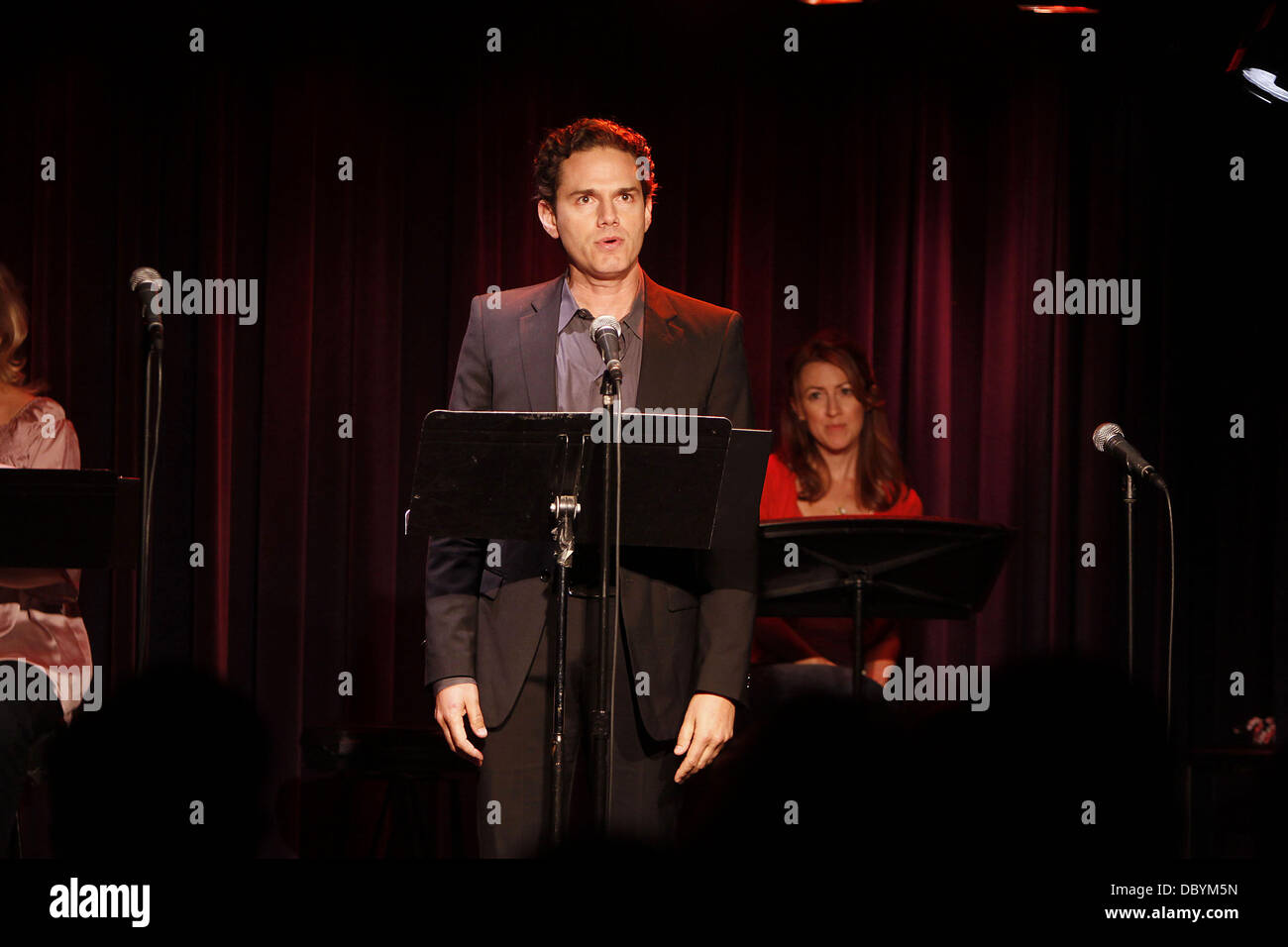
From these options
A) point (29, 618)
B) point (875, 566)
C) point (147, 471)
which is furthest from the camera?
point (29, 618)

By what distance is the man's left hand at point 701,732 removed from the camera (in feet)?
8.38

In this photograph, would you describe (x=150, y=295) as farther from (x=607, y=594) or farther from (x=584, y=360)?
(x=607, y=594)

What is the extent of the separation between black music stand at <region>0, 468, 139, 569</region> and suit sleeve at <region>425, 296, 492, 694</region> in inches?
27.6

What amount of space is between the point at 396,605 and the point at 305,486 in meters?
0.55

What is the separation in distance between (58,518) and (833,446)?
2.34 m

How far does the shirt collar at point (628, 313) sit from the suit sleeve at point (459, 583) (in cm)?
18

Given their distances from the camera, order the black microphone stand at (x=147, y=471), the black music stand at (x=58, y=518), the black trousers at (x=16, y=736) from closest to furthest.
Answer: the black microphone stand at (x=147, y=471) < the black music stand at (x=58, y=518) < the black trousers at (x=16, y=736)

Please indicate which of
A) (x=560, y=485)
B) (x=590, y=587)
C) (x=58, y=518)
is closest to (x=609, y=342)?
(x=560, y=485)

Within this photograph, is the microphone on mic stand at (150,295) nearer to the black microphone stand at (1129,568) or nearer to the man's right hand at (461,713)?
the man's right hand at (461,713)

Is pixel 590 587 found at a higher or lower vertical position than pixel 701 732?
higher

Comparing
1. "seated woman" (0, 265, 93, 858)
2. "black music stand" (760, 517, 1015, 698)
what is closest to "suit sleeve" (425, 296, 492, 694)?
"black music stand" (760, 517, 1015, 698)

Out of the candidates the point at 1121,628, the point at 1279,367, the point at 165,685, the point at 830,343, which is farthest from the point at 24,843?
the point at 1279,367

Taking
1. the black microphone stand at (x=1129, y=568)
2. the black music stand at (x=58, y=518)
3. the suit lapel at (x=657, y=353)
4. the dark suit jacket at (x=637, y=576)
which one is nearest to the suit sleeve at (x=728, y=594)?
the dark suit jacket at (x=637, y=576)

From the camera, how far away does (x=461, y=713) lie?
2.61 metres
